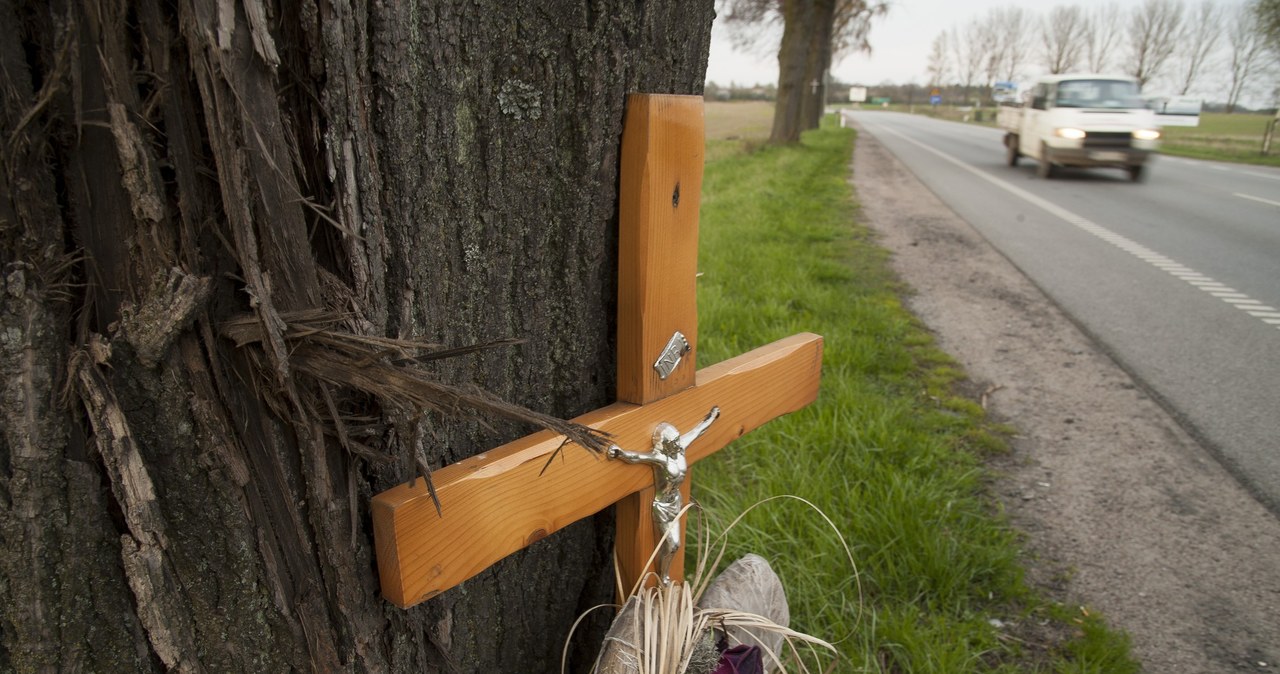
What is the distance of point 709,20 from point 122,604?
1.12m

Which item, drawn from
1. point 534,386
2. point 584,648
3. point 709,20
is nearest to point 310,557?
point 534,386

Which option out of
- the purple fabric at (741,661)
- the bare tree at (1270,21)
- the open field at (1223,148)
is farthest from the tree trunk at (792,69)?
the purple fabric at (741,661)

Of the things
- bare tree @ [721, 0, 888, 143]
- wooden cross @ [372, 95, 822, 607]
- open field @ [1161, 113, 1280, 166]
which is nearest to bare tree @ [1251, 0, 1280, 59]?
open field @ [1161, 113, 1280, 166]

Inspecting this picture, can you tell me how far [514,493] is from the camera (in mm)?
1038

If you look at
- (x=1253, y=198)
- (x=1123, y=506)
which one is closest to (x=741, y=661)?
(x=1123, y=506)

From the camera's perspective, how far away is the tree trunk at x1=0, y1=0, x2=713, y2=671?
0.71 m

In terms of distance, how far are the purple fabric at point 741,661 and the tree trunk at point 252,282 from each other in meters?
0.45

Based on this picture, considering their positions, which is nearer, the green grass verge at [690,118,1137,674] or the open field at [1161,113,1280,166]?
the green grass verge at [690,118,1137,674]

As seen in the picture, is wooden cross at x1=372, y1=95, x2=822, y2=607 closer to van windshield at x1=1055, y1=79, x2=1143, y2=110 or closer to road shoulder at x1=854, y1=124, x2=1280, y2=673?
road shoulder at x1=854, y1=124, x2=1280, y2=673

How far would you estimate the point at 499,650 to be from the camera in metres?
1.27

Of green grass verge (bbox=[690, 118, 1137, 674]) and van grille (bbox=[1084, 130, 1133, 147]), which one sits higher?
van grille (bbox=[1084, 130, 1133, 147])

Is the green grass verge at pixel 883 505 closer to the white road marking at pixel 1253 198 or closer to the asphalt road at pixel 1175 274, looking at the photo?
the asphalt road at pixel 1175 274

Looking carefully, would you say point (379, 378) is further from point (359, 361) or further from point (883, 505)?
point (883, 505)

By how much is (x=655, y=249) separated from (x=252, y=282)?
58 centimetres
